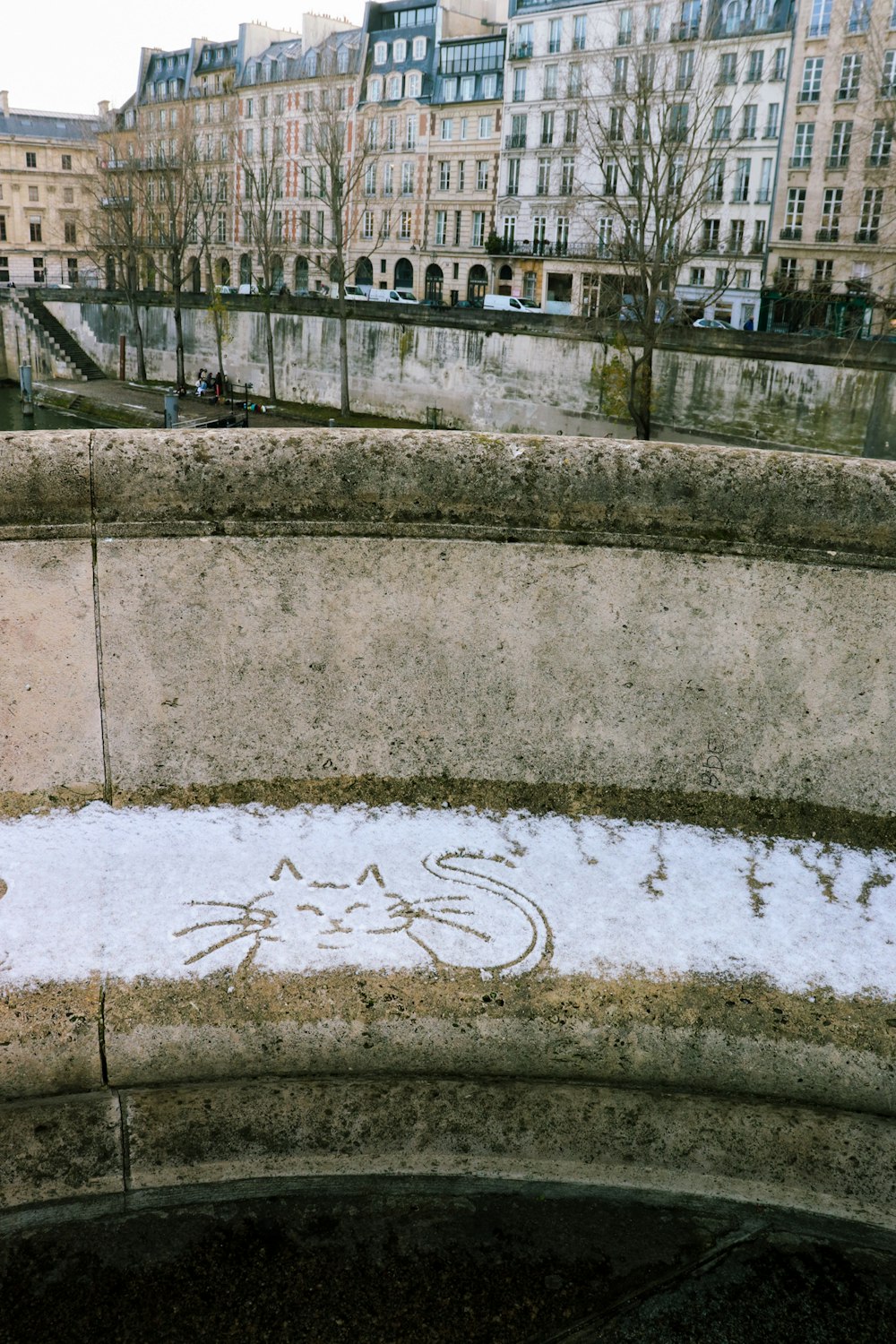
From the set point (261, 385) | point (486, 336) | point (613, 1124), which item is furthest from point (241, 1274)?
point (261, 385)

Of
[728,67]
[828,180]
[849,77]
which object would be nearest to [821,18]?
[849,77]

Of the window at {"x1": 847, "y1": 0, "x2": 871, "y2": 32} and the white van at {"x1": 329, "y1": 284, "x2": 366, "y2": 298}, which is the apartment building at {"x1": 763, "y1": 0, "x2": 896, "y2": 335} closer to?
the window at {"x1": 847, "y1": 0, "x2": 871, "y2": 32}

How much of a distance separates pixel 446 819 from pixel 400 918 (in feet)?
2.06

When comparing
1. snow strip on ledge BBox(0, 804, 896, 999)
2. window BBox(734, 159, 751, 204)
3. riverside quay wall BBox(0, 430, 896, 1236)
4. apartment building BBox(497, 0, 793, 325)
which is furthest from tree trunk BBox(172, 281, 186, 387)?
snow strip on ledge BBox(0, 804, 896, 999)

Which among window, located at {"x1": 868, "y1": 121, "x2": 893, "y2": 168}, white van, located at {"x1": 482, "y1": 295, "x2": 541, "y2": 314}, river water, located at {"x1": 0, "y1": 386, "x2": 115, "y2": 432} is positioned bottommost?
river water, located at {"x1": 0, "y1": 386, "x2": 115, "y2": 432}

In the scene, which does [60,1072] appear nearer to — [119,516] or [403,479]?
[119,516]

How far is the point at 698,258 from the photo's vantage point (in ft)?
162

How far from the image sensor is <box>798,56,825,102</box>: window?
44875mm

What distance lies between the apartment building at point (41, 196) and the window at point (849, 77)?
6109cm

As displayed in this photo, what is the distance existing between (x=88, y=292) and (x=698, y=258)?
32875 mm

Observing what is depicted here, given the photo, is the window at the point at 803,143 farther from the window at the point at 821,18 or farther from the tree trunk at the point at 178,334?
the tree trunk at the point at 178,334

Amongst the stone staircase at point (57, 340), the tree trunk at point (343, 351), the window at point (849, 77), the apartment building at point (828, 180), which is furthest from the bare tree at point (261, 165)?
the window at point (849, 77)

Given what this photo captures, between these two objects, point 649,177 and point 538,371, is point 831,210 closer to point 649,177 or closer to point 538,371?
point 649,177

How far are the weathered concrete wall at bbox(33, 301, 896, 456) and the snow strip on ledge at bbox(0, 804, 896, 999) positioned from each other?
88.1 ft
